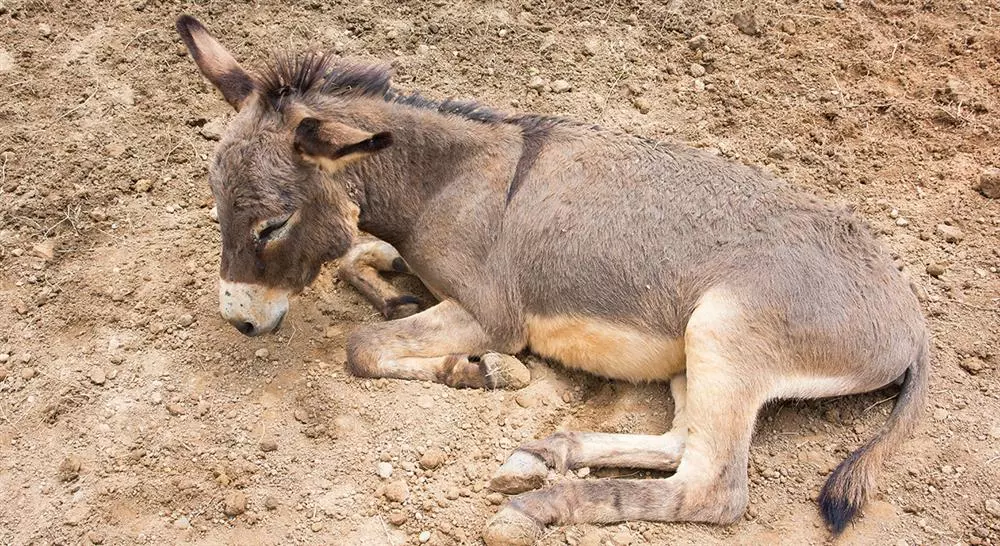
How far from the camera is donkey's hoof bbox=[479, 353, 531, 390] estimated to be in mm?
4625

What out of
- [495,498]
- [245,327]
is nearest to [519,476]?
[495,498]

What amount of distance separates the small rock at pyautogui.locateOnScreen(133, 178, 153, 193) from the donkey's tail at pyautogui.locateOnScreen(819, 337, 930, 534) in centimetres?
474

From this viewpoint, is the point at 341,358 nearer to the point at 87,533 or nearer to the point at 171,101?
the point at 87,533

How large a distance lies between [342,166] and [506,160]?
3.33 feet

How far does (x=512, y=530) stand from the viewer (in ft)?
12.4

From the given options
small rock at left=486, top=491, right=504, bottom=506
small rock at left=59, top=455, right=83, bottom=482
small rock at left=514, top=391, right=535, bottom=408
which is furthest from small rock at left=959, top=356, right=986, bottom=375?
small rock at left=59, top=455, right=83, bottom=482

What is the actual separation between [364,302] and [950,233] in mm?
4066

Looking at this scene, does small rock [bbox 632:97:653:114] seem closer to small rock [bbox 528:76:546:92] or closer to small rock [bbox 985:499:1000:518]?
small rock [bbox 528:76:546:92]

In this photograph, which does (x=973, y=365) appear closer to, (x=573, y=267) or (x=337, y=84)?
(x=573, y=267)

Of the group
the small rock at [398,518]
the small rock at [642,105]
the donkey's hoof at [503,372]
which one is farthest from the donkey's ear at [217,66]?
the small rock at [642,105]

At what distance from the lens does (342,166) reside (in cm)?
435

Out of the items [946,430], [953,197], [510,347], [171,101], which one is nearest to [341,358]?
[510,347]

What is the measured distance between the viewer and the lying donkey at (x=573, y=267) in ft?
13.5

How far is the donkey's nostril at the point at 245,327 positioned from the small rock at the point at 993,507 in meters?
4.01
